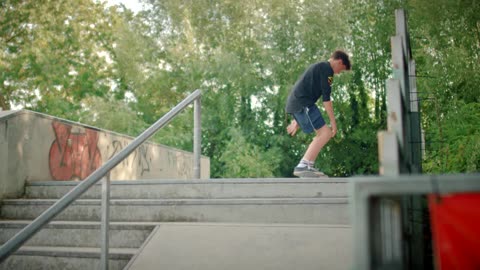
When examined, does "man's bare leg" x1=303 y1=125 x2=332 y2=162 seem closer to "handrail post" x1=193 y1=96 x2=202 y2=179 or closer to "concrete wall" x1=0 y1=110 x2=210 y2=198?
"handrail post" x1=193 y1=96 x2=202 y2=179

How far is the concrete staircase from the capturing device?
3507mm

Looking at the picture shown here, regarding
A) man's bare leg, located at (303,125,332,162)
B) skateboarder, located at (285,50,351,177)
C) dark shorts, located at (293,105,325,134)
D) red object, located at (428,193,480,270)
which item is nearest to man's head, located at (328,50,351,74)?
skateboarder, located at (285,50,351,177)

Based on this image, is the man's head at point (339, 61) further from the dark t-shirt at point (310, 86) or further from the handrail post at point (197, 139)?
the handrail post at point (197, 139)

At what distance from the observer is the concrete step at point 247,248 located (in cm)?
325

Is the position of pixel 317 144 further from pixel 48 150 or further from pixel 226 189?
pixel 48 150

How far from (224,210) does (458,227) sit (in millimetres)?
3197

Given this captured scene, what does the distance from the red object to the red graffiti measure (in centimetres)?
547

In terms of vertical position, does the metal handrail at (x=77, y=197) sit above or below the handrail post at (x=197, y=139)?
below

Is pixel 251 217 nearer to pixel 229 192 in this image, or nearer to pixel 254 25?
pixel 229 192

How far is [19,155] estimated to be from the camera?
5199 millimetres

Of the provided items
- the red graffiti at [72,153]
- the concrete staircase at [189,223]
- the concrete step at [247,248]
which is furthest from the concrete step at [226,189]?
the red graffiti at [72,153]

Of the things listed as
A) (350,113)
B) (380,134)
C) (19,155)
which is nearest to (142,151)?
(19,155)

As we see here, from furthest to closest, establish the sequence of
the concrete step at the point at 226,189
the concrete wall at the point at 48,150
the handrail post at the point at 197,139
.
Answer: the handrail post at the point at 197,139 → the concrete wall at the point at 48,150 → the concrete step at the point at 226,189

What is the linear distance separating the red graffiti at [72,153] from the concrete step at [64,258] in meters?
2.12
